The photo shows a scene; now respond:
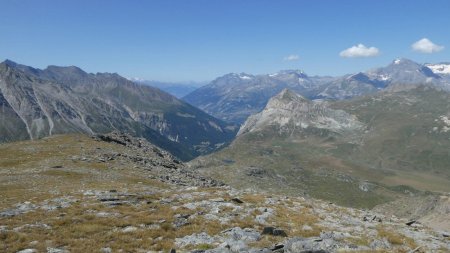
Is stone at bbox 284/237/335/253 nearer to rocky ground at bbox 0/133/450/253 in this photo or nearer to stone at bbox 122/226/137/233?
rocky ground at bbox 0/133/450/253

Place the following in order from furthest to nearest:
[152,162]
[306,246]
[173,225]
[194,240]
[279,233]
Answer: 1. [152,162]
2. [173,225]
3. [279,233]
4. [194,240]
5. [306,246]

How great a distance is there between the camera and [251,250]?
2289 cm

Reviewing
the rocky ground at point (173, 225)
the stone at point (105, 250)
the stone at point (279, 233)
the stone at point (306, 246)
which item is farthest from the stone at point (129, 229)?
the stone at point (306, 246)

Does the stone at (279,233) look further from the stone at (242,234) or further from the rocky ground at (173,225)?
the stone at (242,234)

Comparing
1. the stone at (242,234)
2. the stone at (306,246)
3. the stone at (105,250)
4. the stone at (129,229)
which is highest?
the stone at (306,246)

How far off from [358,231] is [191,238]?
13.9 meters

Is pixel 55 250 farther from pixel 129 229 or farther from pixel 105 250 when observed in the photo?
pixel 129 229

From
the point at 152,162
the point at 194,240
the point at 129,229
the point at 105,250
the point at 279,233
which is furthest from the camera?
the point at 152,162

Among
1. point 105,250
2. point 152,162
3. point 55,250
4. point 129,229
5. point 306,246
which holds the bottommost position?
point 152,162

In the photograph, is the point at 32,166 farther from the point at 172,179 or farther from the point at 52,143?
the point at 52,143

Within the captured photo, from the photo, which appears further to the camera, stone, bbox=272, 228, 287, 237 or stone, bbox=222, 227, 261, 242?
stone, bbox=272, 228, 287, 237

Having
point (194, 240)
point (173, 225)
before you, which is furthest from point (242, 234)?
point (173, 225)

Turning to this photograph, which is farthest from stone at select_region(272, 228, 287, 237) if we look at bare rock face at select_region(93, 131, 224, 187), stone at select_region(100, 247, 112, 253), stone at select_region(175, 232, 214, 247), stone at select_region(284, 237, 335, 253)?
bare rock face at select_region(93, 131, 224, 187)

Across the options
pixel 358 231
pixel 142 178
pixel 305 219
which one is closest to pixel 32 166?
pixel 142 178
